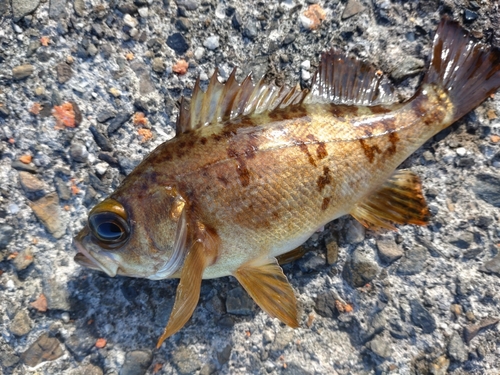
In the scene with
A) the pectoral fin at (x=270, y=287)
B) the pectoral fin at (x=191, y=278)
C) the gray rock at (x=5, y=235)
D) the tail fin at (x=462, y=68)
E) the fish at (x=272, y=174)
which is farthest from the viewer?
the gray rock at (x=5, y=235)

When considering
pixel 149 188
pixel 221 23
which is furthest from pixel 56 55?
pixel 149 188

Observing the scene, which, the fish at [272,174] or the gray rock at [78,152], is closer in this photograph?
the fish at [272,174]

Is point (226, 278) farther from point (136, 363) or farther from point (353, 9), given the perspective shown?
point (353, 9)

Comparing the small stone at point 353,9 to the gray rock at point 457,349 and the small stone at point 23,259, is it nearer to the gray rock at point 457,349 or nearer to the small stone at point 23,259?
the gray rock at point 457,349

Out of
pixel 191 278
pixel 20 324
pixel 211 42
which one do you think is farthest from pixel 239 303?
pixel 211 42

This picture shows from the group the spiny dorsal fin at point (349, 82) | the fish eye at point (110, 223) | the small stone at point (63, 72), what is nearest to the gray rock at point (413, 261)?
the spiny dorsal fin at point (349, 82)

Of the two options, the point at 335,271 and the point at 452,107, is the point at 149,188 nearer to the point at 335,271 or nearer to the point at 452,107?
the point at 335,271
